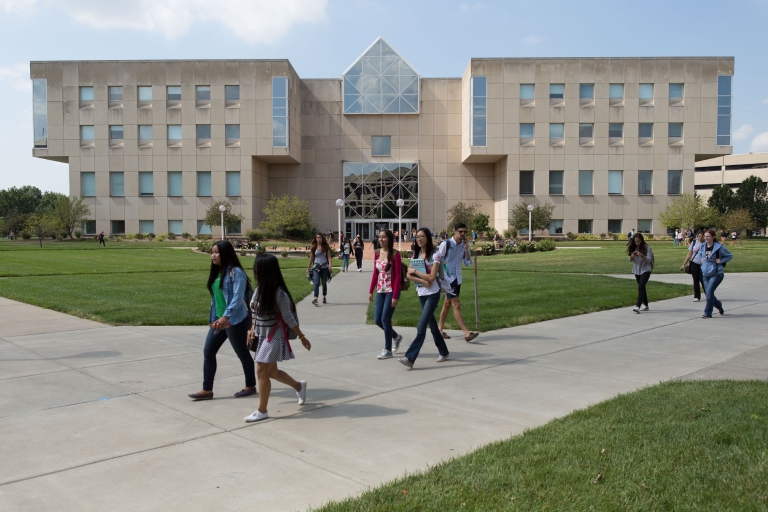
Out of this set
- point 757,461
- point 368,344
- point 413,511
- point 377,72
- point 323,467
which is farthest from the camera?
point 377,72

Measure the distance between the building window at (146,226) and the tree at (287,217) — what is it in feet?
35.0

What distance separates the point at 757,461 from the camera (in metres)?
4.40

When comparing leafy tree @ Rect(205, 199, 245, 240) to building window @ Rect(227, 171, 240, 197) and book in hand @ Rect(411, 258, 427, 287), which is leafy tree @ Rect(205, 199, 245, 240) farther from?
book in hand @ Rect(411, 258, 427, 287)

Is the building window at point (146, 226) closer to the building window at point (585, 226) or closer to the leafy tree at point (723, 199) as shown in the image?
the building window at point (585, 226)

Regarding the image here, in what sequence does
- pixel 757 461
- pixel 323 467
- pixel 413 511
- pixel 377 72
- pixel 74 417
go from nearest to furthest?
pixel 413 511 → pixel 757 461 → pixel 323 467 → pixel 74 417 → pixel 377 72

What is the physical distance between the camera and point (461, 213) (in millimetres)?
58188

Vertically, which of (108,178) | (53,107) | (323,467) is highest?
(53,107)

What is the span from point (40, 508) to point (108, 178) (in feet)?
199

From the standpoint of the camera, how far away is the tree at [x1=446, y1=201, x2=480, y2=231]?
5697 cm

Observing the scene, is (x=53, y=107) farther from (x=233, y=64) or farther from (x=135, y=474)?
(x=135, y=474)

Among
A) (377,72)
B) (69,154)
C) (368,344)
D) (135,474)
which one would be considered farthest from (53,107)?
(135,474)

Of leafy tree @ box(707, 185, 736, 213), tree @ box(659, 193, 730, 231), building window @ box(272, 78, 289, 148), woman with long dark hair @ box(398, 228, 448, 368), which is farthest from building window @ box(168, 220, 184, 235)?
leafy tree @ box(707, 185, 736, 213)

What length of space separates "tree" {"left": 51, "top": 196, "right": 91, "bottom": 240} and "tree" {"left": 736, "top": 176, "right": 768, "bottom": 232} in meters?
75.7

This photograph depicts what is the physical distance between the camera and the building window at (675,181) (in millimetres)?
58312
